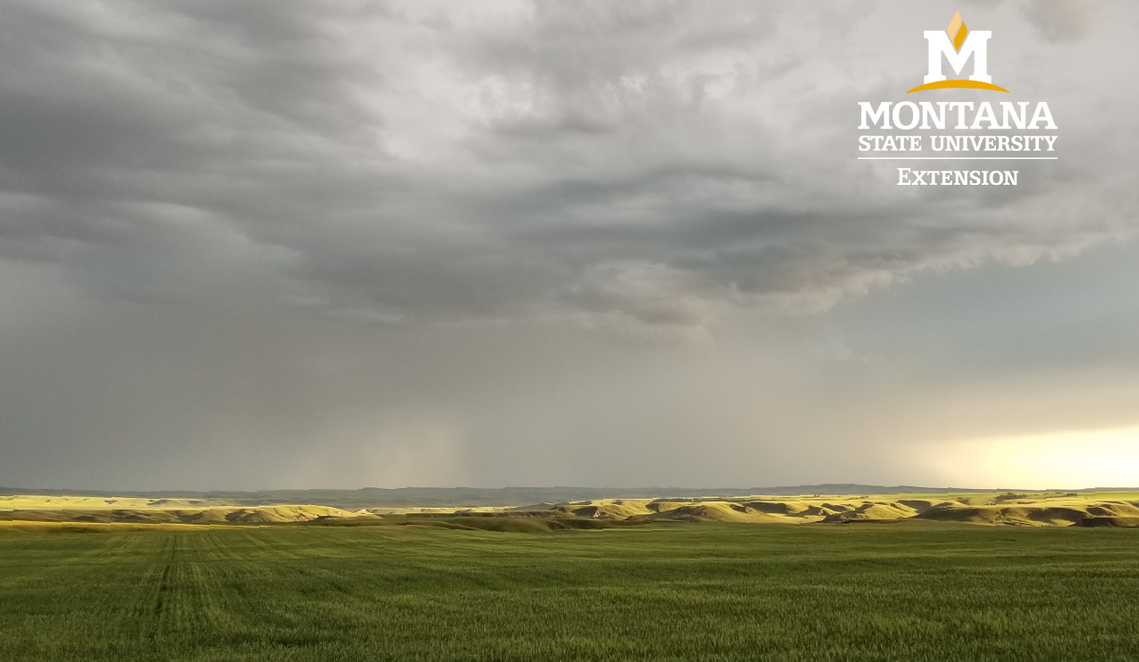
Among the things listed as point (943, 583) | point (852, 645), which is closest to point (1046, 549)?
point (943, 583)

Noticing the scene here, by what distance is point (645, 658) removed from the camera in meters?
20.8

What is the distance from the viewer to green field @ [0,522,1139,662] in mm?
22062

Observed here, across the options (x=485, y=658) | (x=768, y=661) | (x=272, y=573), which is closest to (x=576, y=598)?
(x=485, y=658)

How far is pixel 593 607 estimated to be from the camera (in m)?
31.2

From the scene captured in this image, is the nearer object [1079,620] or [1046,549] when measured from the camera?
[1079,620]

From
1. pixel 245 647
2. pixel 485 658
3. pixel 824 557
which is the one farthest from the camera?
pixel 824 557

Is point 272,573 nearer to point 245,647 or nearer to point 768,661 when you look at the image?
point 245,647

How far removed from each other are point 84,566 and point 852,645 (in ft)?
190

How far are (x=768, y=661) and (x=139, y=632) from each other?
21.6m

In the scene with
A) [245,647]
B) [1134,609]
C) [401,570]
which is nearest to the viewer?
[245,647]

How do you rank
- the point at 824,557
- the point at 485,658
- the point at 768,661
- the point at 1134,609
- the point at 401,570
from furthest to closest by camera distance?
the point at 824,557, the point at 401,570, the point at 1134,609, the point at 485,658, the point at 768,661

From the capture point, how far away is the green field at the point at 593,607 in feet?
72.4

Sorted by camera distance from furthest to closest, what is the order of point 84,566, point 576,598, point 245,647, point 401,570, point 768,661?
1. point 84,566
2. point 401,570
3. point 576,598
4. point 245,647
5. point 768,661

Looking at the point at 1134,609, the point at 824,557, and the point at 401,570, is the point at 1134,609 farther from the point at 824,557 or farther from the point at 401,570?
the point at 401,570
